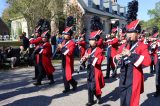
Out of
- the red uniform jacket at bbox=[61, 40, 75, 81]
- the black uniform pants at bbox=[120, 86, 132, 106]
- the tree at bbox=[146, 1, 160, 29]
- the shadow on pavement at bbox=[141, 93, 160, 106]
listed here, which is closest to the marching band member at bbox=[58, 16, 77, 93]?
the red uniform jacket at bbox=[61, 40, 75, 81]

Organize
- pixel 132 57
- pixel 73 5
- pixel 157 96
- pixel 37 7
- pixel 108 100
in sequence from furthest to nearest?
pixel 73 5
pixel 37 7
pixel 157 96
pixel 108 100
pixel 132 57

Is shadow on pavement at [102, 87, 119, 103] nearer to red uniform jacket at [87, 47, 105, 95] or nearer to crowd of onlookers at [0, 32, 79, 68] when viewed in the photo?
red uniform jacket at [87, 47, 105, 95]

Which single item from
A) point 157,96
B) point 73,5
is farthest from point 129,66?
point 73,5

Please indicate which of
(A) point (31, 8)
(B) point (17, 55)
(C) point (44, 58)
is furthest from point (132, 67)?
(A) point (31, 8)

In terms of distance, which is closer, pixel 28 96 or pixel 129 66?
pixel 129 66

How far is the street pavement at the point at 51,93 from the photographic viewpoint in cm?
930

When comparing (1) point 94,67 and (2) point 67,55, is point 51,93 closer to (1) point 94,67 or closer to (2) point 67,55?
(2) point 67,55

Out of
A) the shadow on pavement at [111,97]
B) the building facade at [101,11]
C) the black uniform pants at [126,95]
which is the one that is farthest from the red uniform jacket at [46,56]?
the building facade at [101,11]

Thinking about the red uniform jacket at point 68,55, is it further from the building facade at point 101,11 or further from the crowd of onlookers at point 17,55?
the building facade at point 101,11

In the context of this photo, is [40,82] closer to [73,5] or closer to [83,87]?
[83,87]

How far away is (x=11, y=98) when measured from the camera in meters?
9.84

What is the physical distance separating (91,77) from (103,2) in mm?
41374

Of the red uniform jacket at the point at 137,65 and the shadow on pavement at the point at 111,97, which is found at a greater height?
the red uniform jacket at the point at 137,65

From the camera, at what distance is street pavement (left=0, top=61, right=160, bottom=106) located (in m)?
9.30
